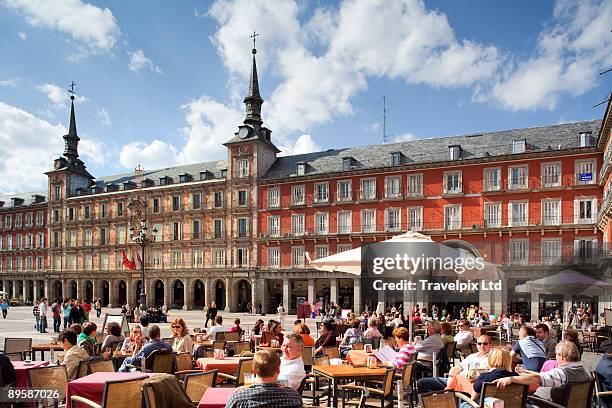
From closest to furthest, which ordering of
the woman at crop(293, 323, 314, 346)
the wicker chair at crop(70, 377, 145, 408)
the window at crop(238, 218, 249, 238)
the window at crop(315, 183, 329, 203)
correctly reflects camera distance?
the wicker chair at crop(70, 377, 145, 408) → the woman at crop(293, 323, 314, 346) → the window at crop(315, 183, 329, 203) → the window at crop(238, 218, 249, 238)

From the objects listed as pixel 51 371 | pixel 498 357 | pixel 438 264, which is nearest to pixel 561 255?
pixel 438 264

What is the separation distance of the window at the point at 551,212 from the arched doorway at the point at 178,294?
32181 mm

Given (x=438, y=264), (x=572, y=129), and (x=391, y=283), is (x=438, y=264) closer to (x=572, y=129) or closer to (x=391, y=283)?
(x=391, y=283)

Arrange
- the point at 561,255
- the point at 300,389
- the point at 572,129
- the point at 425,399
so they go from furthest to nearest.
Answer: the point at 572,129 → the point at 561,255 → the point at 300,389 → the point at 425,399

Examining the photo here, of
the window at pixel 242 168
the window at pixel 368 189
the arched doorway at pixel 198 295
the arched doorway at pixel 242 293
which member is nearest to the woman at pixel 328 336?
the window at pixel 368 189

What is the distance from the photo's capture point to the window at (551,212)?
109 feet

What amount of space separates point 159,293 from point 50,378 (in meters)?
45.5

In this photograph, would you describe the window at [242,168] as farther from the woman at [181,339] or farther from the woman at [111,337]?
the woman at [181,339]

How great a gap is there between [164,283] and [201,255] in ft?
17.2

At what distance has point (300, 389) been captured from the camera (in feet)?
23.2

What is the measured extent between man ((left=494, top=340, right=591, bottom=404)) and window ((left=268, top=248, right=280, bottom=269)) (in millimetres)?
36817

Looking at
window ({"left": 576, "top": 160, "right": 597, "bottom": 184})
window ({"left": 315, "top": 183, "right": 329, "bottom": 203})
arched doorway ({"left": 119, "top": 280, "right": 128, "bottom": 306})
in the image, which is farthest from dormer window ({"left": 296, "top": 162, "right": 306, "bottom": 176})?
arched doorway ({"left": 119, "top": 280, "right": 128, "bottom": 306})

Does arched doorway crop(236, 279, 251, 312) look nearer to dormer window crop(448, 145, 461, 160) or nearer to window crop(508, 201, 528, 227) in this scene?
dormer window crop(448, 145, 461, 160)

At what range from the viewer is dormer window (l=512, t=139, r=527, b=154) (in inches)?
1359
